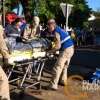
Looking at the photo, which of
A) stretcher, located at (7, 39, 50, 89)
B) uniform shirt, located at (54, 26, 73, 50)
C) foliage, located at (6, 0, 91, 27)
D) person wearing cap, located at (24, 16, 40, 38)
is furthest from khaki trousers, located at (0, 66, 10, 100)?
foliage, located at (6, 0, 91, 27)

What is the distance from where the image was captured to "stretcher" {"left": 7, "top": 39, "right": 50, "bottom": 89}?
1146cm

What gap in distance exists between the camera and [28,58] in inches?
463

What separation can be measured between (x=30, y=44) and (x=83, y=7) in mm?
35804

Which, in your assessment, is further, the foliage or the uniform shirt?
the foliage

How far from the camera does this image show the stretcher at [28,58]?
11458 millimetres

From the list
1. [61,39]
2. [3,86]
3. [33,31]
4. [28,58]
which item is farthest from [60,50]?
[3,86]

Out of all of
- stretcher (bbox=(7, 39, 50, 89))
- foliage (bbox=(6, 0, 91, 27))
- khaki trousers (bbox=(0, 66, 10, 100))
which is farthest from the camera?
foliage (bbox=(6, 0, 91, 27))

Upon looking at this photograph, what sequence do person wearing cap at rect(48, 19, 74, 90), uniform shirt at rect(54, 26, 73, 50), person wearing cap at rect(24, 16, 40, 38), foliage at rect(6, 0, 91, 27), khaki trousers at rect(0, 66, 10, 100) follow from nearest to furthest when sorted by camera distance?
1. khaki trousers at rect(0, 66, 10, 100)
2. uniform shirt at rect(54, 26, 73, 50)
3. person wearing cap at rect(48, 19, 74, 90)
4. person wearing cap at rect(24, 16, 40, 38)
5. foliage at rect(6, 0, 91, 27)

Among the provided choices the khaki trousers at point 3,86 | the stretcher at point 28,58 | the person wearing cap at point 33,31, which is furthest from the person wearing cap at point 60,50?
the khaki trousers at point 3,86

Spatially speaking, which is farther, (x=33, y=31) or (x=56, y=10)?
(x=56, y=10)

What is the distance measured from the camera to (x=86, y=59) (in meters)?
20.1

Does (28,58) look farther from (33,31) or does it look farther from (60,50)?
(33,31)

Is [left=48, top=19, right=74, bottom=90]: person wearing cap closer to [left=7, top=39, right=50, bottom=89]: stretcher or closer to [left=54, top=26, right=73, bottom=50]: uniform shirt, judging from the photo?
[left=54, top=26, right=73, bottom=50]: uniform shirt

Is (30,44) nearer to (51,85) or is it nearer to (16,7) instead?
(51,85)
